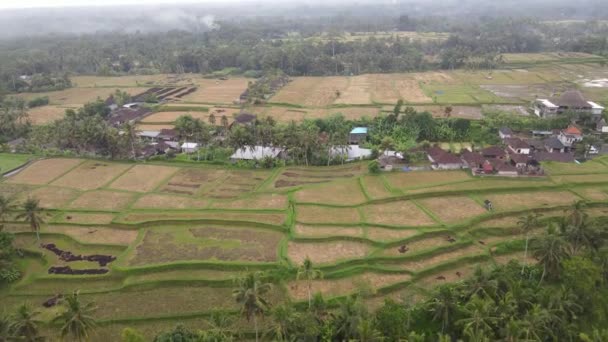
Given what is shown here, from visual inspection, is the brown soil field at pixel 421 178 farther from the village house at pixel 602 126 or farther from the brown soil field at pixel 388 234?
the village house at pixel 602 126

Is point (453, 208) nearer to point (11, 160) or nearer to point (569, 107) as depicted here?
point (569, 107)

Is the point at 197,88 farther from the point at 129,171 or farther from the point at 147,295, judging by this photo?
the point at 147,295

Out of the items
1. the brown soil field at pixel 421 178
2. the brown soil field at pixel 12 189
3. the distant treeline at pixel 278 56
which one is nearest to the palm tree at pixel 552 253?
the brown soil field at pixel 421 178

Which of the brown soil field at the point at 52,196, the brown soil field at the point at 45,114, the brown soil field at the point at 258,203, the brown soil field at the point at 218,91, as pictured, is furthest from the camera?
the brown soil field at the point at 218,91

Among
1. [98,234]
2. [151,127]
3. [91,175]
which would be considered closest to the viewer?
[98,234]

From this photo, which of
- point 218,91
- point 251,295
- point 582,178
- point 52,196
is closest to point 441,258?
point 251,295
